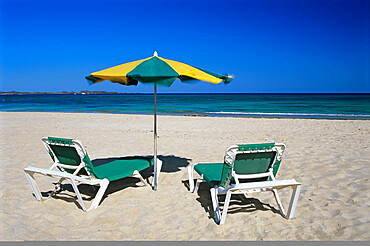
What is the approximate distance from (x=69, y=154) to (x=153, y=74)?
5.16 feet

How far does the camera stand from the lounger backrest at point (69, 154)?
12.1 feet

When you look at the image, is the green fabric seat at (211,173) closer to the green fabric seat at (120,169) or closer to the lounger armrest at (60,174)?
the green fabric seat at (120,169)

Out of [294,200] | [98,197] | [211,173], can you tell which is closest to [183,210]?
[211,173]

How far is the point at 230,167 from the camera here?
3350 mm

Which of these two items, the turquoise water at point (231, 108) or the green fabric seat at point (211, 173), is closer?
the green fabric seat at point (211, 173)

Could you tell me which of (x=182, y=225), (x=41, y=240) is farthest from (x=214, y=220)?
(x=41, y=240)

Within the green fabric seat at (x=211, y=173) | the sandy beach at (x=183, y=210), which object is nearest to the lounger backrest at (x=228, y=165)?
the green fabric seat at (x=211, y=173)

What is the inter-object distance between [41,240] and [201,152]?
467 centimetres

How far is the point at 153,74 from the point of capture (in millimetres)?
3510

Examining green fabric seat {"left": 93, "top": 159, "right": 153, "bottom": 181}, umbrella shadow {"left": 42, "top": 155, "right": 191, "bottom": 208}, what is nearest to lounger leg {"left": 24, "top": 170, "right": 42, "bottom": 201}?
umbrella shadow {"left": 42, "top": 155, "right": 191, "bottom": 208}

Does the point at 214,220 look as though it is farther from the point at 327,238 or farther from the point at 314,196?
the point at 314,196

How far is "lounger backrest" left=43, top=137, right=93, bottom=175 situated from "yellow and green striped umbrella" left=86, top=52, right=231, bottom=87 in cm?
98

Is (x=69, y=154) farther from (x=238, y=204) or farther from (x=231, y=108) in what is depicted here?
(x=231, y=108)

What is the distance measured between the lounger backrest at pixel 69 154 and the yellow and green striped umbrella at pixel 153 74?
981 millimetres
